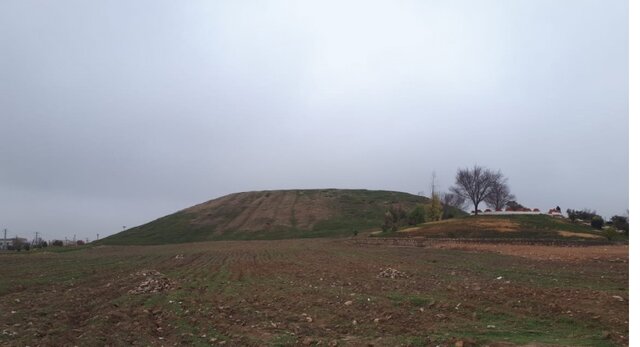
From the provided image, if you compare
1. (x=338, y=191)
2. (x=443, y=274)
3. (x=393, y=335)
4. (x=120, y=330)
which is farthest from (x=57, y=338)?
(x=338, y=191)

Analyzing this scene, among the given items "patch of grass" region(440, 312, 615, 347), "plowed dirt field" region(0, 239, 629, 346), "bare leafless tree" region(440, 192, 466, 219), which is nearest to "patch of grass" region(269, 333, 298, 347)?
"plowed dirt field" region(0, 239, 629, 346)

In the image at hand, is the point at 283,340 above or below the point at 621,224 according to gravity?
below

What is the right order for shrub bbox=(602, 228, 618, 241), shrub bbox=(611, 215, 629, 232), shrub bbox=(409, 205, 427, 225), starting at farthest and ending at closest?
shrub bbox=(409, 205, 427, 225) → shrub bbox=(611, 215, 629, 232) → shrub bbox=(602, 228, 618, 241)

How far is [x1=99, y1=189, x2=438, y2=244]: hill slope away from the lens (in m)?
86.7

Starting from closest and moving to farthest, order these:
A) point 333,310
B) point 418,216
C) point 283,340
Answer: point 283,340 → point 333,310 → point 418,216

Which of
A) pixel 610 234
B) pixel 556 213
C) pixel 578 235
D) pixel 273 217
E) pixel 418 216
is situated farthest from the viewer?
pixel 273 217

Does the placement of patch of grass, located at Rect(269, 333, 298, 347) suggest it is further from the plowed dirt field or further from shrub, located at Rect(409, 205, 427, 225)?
shrub, located at Rect(409, 205, 427, 225)

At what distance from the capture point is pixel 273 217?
331 ft

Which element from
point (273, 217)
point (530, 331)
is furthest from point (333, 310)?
point (273, 217)

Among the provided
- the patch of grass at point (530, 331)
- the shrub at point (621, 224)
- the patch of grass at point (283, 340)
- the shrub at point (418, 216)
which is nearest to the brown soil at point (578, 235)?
the shrub at point (621, 224)

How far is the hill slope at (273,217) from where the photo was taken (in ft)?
284

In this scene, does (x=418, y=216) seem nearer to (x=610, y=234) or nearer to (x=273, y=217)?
(x=610, y=234)

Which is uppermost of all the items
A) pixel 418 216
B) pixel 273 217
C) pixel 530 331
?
pixel 418 216

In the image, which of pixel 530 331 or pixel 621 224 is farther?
pixel 621 224
